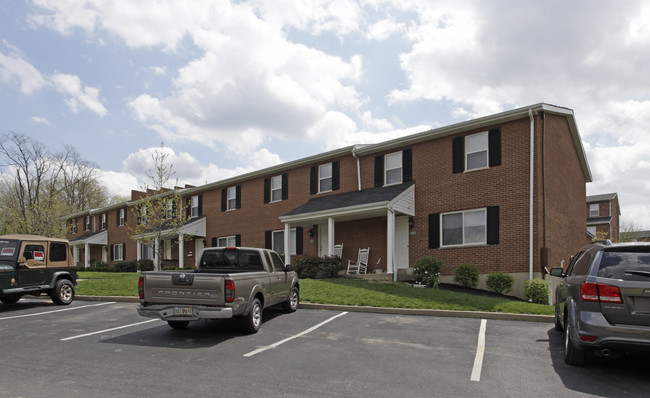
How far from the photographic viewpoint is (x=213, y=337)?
7875 mm

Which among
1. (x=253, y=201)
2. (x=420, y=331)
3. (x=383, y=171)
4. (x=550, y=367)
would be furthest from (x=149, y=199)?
(x=550, y=367)

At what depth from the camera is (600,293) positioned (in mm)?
5336

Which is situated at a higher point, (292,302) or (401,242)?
(401,242)

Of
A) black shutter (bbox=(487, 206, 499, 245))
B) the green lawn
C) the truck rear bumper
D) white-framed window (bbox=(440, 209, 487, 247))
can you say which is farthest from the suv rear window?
white-framed window (bbox=(440, 209, 487, 247))

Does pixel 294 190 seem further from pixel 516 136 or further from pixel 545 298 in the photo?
pixel 545 298

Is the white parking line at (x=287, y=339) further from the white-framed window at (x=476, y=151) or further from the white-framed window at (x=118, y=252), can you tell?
the white-framed window at (x=118, y=252)

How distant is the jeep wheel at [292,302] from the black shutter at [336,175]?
1004 cm

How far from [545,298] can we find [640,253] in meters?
8.65

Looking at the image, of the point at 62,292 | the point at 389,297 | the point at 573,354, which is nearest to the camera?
the point at 573,354

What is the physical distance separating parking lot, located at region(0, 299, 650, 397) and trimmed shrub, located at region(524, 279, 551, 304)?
4615 mm

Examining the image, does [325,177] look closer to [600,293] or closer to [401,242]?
[401,242]

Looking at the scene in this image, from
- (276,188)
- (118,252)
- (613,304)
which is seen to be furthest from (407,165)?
(118,252)

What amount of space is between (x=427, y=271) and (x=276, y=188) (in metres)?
10.7

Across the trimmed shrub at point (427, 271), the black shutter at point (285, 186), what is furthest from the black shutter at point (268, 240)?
the trimmed shrub at point (427, 271)
